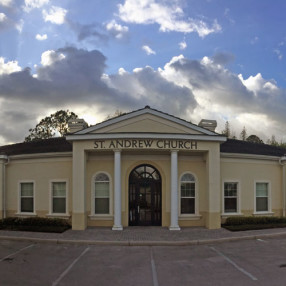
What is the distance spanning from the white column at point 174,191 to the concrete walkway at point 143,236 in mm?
438

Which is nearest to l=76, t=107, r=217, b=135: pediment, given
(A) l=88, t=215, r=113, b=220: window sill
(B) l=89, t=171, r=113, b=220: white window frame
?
(B) l=89, t=171, r=113, b=220: white window frame

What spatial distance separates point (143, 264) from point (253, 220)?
8715mm

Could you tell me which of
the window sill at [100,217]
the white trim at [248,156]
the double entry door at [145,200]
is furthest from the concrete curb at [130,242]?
the white trim at [248,156]

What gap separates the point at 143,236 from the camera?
42.9 ft

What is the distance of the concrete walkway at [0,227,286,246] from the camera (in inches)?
479

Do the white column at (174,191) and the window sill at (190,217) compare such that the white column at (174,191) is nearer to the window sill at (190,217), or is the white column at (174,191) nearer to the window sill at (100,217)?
the window sill at (190,217)

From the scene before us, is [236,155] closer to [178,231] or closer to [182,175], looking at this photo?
[182,175]

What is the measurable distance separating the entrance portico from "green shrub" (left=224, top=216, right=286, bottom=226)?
1.12 meters

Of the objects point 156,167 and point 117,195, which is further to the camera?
point 156,167

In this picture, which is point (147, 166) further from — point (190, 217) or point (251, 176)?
point (251, 176)

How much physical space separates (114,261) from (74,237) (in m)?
3.76

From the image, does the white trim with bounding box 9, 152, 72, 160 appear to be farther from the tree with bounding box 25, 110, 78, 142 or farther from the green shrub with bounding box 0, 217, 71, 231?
the tree with bounding box 25, 110, 78, 142

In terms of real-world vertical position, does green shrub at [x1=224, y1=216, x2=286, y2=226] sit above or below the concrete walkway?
above

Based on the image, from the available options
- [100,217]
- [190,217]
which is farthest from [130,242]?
[190,217]
